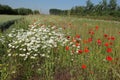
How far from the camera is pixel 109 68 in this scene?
473 cm

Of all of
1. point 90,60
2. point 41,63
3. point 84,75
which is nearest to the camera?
point 84,75

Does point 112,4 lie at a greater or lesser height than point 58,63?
greater

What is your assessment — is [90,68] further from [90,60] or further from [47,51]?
[47,51]

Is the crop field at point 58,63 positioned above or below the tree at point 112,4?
below

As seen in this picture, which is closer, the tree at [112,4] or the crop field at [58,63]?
the crop field at [58,63]

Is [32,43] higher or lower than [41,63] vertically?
higher

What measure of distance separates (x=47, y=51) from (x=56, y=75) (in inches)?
43.0

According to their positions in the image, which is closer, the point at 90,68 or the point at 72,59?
the point at 90,68

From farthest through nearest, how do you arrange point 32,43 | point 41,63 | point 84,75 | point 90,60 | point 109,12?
1. point 109,12
2. point 32,43
3. point 41,63
4. point 90,60
5. point 84,75

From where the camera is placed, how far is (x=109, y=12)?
164ft

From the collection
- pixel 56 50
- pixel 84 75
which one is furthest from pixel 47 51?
pixel 84 75

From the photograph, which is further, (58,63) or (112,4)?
(112,4)

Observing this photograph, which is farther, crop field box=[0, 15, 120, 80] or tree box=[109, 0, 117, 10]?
tree box=[109, 0, 117, 10]

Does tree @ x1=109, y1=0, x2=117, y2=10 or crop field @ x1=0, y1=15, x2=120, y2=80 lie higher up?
tree @ x1=109, y1=0, x2=117, y2=10
